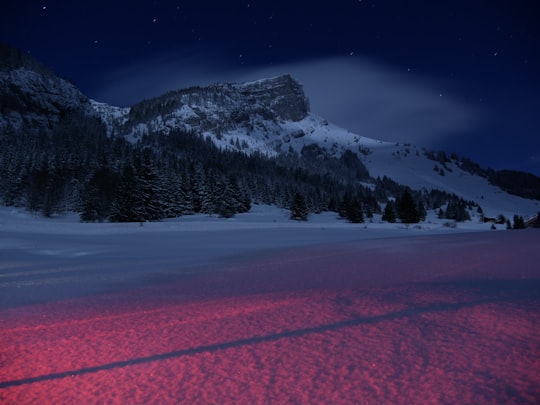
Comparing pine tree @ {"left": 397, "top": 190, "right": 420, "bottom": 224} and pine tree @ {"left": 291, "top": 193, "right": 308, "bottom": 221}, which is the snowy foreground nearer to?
pine tree @ {"left": 397, "top": 190, "right": 420, "bottom": 224}

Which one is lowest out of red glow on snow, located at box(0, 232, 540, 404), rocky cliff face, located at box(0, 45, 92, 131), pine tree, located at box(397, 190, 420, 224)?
red glow on snow, located at box(0, 232, 540, 404)

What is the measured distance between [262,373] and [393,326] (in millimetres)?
1723

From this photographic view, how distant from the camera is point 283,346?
3.07 m

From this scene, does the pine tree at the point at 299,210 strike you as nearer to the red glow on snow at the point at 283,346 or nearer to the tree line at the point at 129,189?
the tree line at the point at 129,189

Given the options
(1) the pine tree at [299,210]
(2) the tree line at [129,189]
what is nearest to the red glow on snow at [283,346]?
(2) the tree line at [129,189]

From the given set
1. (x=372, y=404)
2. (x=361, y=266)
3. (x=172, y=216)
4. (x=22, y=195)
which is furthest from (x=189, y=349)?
(x=22, y=195)

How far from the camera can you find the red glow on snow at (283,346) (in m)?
2.32

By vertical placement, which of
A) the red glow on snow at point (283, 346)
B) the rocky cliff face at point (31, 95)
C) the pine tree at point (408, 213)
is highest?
the rocky cliff face at point (31, 95)

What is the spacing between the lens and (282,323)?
3770 millimetres

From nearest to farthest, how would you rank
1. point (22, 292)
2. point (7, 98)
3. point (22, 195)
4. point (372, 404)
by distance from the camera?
A: point (372, 404) < point (22, 292) < point (22, 195) < point (7, 98)

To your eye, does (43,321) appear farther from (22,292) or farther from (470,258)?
Result: (470,258)

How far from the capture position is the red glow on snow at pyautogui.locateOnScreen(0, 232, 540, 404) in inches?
91.4

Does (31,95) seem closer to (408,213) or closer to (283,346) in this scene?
(408,213)

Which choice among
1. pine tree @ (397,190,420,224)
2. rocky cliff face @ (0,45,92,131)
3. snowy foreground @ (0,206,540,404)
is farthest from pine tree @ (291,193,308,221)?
rocky cliff face @ (0,45,92,131)
